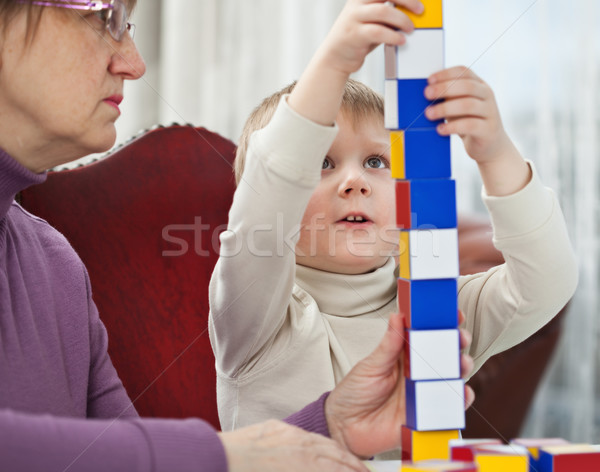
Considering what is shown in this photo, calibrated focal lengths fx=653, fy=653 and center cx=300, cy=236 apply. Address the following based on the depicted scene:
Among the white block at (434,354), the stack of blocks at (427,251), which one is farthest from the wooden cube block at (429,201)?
the white block at (434,354)

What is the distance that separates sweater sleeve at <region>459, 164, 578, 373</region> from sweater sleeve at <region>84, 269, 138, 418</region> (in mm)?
567

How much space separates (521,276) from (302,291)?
1.16 ft

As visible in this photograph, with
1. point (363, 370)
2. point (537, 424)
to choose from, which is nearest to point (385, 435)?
point (363, 370)

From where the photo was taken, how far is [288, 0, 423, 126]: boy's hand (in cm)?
65

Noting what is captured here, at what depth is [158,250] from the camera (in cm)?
143

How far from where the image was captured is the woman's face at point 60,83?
0.80 metres

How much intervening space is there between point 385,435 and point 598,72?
85.8 inches

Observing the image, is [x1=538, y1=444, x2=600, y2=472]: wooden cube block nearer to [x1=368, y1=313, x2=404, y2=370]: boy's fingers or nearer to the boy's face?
[x1=368, y1=313, x2=404, y2=370]: boy's fingers

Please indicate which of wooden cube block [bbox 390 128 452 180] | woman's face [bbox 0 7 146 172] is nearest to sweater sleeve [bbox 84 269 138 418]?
woman's face [bbox 0 7 146 172]

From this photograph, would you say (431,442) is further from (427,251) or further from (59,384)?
(59,384)

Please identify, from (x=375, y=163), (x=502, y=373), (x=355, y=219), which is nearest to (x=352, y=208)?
(x=355, y=219)

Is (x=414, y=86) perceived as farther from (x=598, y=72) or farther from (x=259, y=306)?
(x=598, y=72)

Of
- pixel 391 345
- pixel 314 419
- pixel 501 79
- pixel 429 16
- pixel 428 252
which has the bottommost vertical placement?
pixel 314 419

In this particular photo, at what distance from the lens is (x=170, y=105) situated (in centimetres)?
265
